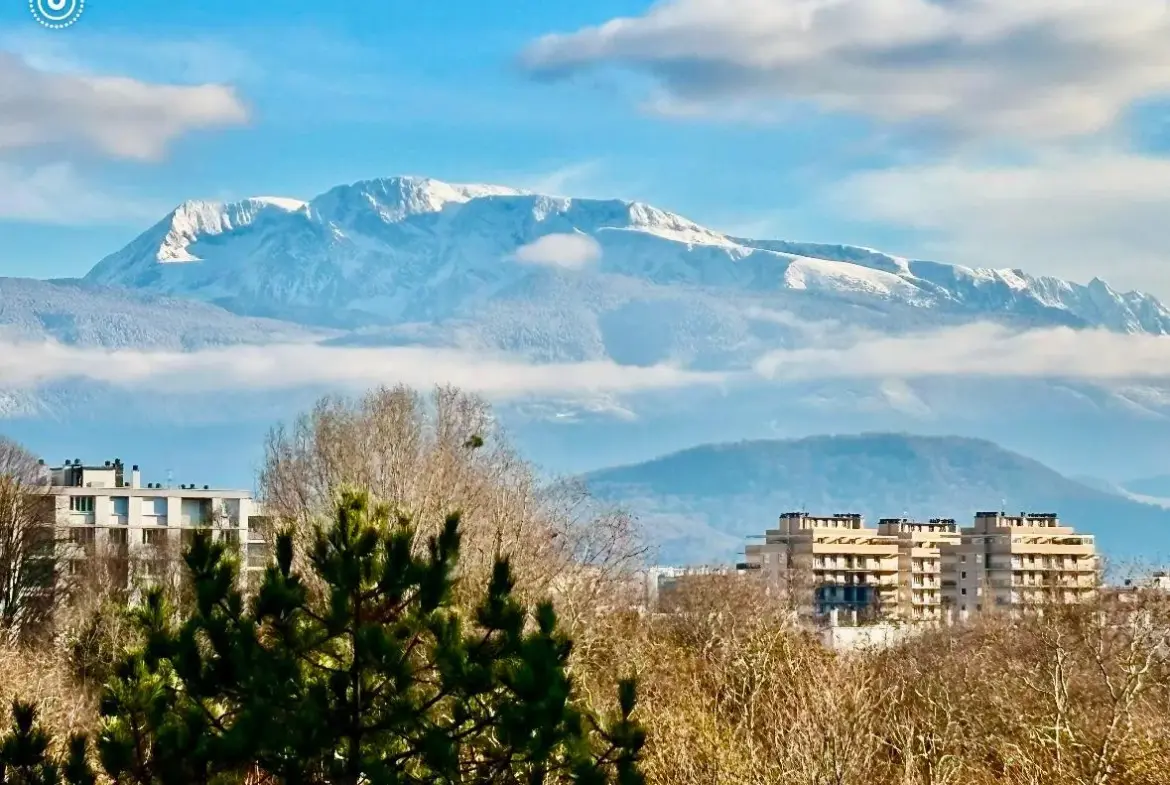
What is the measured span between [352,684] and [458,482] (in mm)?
33680

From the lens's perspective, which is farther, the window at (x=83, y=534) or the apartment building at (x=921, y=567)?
the apartment building at (x=921, y=567)

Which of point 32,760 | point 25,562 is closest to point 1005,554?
point 25,562

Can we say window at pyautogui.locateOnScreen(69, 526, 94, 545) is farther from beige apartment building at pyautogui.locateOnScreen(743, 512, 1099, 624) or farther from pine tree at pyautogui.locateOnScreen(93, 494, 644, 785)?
beige apartment building at pyautogui.locateOnScreen(743, 512, 1099, 624)

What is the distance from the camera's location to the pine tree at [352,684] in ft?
51.9

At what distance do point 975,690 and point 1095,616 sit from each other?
1171 centimetres

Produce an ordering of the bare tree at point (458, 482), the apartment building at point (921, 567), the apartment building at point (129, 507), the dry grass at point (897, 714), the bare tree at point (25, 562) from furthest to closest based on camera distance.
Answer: the apartment building at point (921, 567) < the apartment building at point (129, 507) < the bare tree at point (25, 562) < the bare tree at point (458, 482) < the dry grass at point (897, 714)

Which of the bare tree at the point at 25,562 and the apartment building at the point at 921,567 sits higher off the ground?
the bare tree at the point at 25,562

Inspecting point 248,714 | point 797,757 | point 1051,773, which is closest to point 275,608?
point 248,714

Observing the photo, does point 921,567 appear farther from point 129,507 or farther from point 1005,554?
point 129,507

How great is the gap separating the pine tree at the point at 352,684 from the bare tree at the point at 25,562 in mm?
40937

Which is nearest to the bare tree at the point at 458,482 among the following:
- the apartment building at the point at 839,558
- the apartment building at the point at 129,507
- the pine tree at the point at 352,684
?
the pine tree at the point at 352,684

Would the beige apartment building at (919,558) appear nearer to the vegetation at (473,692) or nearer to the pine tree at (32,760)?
the vegetation at (473,692)

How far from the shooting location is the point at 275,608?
53.2 ft

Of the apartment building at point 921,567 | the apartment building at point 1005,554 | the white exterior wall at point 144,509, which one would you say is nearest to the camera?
the white exterior wall at point 144,509
